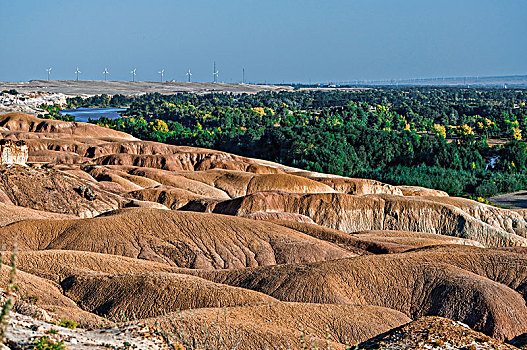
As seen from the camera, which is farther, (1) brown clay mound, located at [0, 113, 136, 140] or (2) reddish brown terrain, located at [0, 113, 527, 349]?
(1) brown clay mound, located at [0, 113, 136, 140]

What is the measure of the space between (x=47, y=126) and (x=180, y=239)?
2784 inches

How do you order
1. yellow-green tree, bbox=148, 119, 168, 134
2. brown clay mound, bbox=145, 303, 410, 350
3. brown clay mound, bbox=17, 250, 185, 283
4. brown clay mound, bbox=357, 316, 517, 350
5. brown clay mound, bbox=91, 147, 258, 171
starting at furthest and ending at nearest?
yellow-green tree, bbox=148, 119, 168, 134 < brown clay mound, bbox=91, 147, 258, 171 < brown clay mound, bbox=17, 250, 185, 283 < brown clay mound, bbox=145, 303, 410, 350 < brown clay mound, bbox=357, 316, 517, 350

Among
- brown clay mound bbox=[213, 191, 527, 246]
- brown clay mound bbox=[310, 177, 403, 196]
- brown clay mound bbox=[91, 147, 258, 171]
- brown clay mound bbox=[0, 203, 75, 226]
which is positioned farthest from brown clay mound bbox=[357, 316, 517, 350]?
brown clay mound bbox=[91, 147, 258, 171]

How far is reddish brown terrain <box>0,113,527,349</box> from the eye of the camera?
20750 mm

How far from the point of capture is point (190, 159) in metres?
86.9

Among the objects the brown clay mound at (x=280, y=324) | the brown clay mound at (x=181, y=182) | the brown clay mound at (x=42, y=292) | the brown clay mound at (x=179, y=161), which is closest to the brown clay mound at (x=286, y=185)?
the brown clay mound at (x=181, y=182)

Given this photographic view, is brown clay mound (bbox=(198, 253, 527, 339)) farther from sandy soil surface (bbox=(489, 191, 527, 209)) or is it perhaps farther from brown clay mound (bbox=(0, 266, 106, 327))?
sandy soil surface (bbox=(489, 191, 527, 209))

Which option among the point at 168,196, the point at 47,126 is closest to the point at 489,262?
the point at 168,196

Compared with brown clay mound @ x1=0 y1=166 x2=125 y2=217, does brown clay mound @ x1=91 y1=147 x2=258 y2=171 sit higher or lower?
lower

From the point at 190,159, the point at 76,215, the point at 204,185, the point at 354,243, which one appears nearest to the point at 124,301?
the point at 354,243

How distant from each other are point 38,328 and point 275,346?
8.13 meters

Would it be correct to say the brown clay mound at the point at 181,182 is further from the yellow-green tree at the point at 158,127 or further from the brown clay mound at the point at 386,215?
the yellow-green tree at the point at 158,127

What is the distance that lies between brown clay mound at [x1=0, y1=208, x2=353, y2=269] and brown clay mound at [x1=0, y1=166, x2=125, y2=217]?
6136mm

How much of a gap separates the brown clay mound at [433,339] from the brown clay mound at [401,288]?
13289 mm
